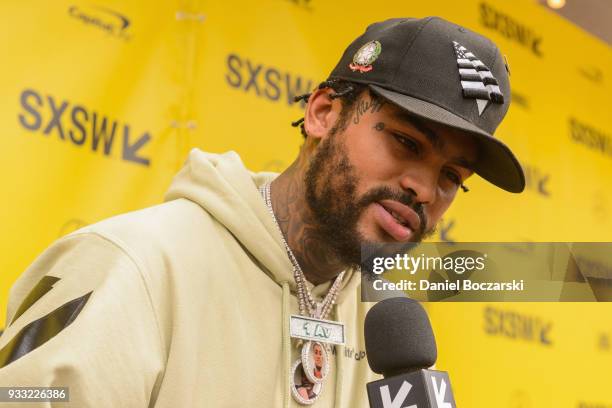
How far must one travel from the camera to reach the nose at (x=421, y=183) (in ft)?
4.45

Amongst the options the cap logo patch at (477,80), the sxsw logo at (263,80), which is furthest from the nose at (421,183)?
the sxsw logo at (263,80)

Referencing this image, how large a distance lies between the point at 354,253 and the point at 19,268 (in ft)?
2.88

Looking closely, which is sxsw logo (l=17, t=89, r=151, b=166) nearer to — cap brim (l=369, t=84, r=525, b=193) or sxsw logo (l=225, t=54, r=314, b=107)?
sxsw logo (l=225, t=54, r=314, b=107)

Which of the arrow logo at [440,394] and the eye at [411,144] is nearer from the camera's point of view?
the arrow logo at [440,394]

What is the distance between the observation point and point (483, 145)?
4.63 feet

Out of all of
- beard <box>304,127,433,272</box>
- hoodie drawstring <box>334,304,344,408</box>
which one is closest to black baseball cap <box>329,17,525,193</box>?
beard <box>304,127,433,272</box>

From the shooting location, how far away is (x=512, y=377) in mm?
2859

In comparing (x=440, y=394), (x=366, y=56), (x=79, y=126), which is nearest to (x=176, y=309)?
(x=440, y=394)

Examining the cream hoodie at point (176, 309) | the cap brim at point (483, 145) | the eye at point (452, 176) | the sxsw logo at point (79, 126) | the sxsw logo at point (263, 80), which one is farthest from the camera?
the sxsw logo at point (263, 80)

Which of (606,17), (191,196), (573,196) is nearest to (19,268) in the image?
(191,196)

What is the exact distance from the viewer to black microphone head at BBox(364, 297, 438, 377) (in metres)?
1.11

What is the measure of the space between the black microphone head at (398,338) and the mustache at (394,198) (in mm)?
202

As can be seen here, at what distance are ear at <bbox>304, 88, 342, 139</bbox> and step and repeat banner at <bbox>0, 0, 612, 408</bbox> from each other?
72cm

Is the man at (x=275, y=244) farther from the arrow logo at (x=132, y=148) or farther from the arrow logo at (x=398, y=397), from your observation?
the arrow logo at (x=132, y=148)
